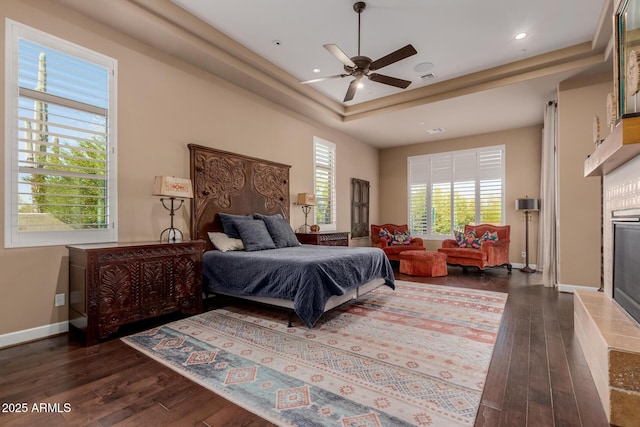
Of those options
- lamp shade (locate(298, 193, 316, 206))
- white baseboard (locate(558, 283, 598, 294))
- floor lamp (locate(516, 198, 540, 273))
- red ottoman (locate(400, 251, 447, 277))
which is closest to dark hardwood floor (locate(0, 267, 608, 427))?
white baseboard (locate(558, 283, 598, 294))

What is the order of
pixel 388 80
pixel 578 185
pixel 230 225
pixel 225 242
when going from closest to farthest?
pixel 388 80 < pixel 225 242 < pixel 230 225 < pixel 578 185

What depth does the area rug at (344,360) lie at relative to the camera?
66.9 inches

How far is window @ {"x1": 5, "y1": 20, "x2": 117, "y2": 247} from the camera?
2656mm

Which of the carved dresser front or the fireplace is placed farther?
the carved dresser front

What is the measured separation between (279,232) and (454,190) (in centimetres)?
505

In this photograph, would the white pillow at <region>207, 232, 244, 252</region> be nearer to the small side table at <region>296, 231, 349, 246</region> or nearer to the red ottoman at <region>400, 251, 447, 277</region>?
the small side table at <region>296, 231, 349, 246</region>

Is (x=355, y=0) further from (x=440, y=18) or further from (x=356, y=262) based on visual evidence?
(x=356, y=262)

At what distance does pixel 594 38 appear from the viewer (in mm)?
3707

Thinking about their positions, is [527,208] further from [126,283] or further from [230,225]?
[126,283]

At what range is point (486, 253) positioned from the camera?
19.4 ft

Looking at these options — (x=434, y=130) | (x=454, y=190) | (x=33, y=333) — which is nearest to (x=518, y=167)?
(x=454, y=190)

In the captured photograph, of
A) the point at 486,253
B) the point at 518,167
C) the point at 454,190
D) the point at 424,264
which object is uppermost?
the point at 518,167

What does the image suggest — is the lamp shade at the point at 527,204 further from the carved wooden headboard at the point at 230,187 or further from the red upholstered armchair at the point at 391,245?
the carved wooden headboard at the point at 230,187

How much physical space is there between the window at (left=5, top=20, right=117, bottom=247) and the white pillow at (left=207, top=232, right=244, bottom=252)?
110 cm
